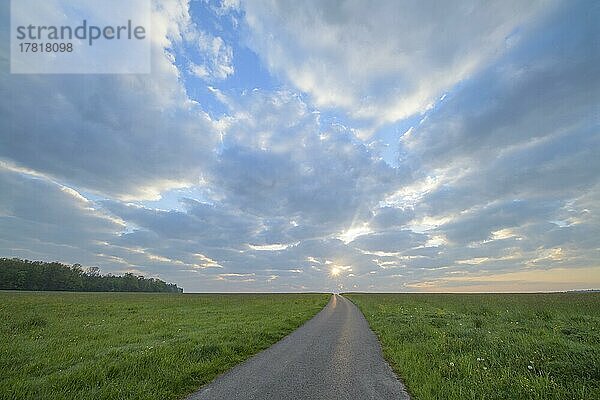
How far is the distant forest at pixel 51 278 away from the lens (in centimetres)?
10938

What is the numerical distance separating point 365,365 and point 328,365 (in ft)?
3.92

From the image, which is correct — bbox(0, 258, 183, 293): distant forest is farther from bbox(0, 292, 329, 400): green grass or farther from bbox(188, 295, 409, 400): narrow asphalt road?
bbox(188, 295, 409, 400): narrow asphalt road

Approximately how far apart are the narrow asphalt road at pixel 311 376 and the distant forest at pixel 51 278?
137m

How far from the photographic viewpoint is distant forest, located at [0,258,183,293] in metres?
109

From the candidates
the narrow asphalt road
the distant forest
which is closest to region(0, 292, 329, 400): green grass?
the narrow asphalt road

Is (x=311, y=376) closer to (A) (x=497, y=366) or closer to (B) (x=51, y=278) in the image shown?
(A) (x=497, y=366)

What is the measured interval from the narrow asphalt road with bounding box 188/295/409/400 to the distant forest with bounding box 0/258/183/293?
13693 centimetres

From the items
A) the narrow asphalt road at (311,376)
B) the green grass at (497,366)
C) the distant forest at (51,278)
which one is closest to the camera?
the green grass at (497,366)

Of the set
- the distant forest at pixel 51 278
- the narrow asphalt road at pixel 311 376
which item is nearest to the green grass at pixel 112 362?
the narrow asphalt road at pixel 311 376

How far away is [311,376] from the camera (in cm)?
891

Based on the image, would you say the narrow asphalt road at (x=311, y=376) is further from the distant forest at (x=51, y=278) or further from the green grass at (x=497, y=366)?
the distant forest at (x=51, y=278)

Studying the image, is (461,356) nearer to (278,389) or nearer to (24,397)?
(278,389)

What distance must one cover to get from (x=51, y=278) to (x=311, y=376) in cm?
14798

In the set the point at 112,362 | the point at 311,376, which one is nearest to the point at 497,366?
the point at 311,376
